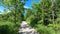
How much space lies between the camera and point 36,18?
3167cm

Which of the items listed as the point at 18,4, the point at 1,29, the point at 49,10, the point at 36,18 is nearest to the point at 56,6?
the point at 49,10

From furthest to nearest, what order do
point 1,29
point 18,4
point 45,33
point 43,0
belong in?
point 43,0 < point 18,4 < point 45,33 < point 1,29

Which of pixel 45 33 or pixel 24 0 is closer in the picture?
pixel 45 33

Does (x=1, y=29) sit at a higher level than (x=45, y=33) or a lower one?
higher

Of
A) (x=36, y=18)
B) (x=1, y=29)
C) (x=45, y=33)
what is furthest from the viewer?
(x=36, y=18)

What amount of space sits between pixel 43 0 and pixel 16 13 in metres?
5.82

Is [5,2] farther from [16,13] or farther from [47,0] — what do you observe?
[47,0]

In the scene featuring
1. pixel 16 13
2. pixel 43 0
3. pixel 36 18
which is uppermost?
pixel 43 0

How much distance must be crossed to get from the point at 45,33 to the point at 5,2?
1185cm

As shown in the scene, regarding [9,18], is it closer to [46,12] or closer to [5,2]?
[5,2]

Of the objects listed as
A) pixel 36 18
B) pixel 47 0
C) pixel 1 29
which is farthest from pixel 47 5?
pixel 1 29

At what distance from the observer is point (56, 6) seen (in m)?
28.8

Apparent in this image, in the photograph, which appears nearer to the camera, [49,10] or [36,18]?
[49,10]

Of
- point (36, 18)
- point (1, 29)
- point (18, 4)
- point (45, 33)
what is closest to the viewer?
point (1, 29)
